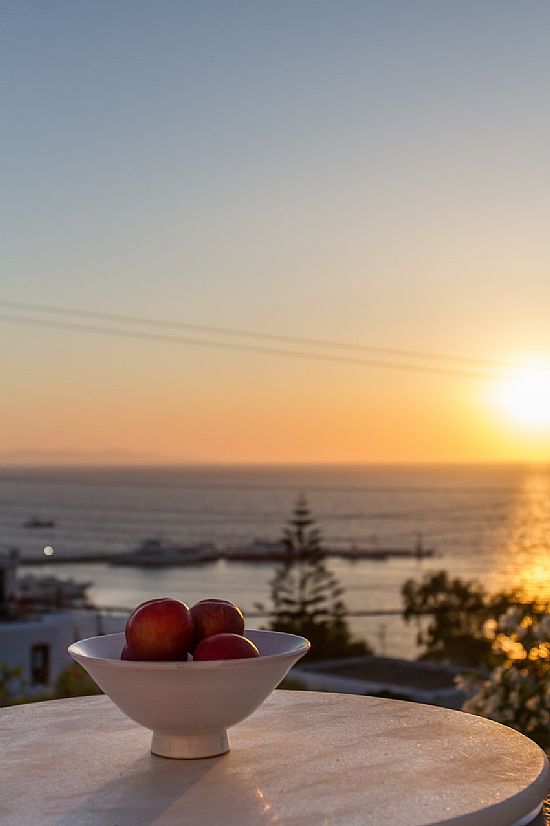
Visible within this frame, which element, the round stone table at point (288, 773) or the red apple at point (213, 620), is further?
the red apple at point (213, 620)

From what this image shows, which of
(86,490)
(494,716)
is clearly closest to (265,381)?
(494,716)

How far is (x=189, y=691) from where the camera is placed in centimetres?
135

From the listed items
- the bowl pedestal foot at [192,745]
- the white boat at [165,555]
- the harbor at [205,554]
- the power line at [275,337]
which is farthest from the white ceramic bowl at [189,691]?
the white boat at [165,555]

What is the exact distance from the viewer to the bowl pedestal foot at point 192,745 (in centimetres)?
146

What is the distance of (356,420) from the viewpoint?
4703cm

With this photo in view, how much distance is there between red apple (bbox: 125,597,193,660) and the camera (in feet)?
4.56

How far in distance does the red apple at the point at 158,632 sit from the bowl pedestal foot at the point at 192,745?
14 cm

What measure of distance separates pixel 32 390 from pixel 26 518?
129 ft

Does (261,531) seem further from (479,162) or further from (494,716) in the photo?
(494,716)

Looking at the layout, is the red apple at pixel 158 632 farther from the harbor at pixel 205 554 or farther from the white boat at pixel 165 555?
the white boat at pixel 165 555

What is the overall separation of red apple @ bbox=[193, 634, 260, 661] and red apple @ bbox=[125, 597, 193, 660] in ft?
0.11

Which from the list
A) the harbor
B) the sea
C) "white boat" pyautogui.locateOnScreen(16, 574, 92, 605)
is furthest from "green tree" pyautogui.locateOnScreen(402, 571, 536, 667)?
the harbor

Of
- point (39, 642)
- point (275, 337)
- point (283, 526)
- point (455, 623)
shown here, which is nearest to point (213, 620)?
point (39, 642)

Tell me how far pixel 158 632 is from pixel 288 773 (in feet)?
0.86
